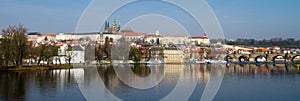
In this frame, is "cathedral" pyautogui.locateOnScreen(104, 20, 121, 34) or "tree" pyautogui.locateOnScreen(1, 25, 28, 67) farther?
"cathedral" pyautogui.locateOnScreen(104, 20, 121, 34)

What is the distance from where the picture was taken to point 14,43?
24.2 metres

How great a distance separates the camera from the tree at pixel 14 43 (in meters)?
24.0

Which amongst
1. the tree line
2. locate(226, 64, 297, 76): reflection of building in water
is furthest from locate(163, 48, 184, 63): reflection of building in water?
the tree line

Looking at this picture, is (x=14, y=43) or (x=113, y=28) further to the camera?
(x=113, y=28)

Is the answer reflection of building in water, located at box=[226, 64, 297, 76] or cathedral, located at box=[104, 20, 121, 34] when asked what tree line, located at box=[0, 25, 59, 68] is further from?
cathedral, located at box=[104, 20, 121, 34]

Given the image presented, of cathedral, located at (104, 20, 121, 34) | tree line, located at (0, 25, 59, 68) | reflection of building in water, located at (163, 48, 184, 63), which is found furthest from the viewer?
cathedral, located at (104, 20, 121, 34)

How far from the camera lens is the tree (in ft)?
78.7

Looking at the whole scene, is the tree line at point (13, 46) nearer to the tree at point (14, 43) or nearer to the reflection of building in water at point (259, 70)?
the tree at point (14, 43)

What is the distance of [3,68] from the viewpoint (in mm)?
24188

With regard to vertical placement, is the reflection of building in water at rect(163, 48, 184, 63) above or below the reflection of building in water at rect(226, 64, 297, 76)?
above

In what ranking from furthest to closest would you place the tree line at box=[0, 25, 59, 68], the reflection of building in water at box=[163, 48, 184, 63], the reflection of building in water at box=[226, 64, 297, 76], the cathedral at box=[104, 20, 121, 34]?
the cathedral at box=[104, 20, 121, 34] < the reflection of building in water at box=[163, 48, 184, 63] < the reflection of building in water at box=[226, 64, 297, 76] < the tree line at box=[0, 25, 59, 68]

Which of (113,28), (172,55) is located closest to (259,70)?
(172,55)

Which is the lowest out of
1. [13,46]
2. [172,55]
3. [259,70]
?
[259,70]

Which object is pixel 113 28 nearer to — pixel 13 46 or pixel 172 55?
pixel 172 55
